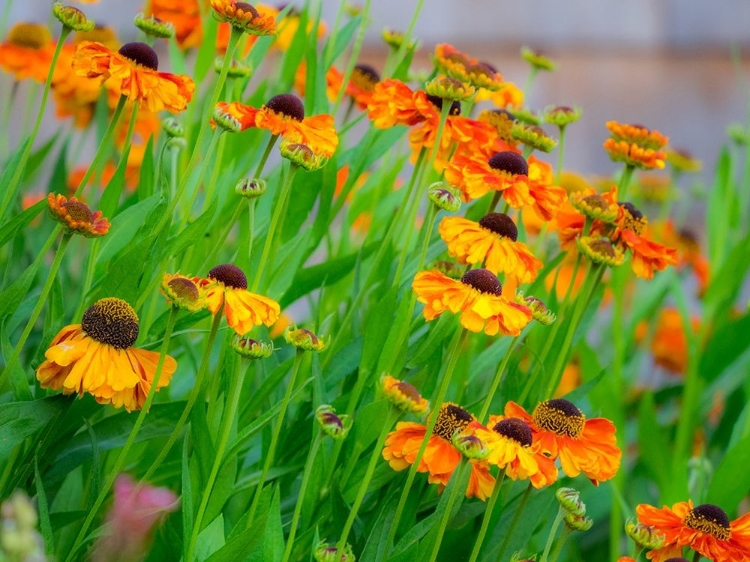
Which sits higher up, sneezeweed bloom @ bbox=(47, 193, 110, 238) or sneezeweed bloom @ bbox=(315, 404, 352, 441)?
sneezeweed bloom @ bbox=(47, 193, 110, 238)

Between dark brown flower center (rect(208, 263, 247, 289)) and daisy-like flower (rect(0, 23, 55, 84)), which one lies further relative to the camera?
daisy-like flower (rect(0, 23, 55, 84))

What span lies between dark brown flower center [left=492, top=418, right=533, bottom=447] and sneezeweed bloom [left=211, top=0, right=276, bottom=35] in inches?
11.8

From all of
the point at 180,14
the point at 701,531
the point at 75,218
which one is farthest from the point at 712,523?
the point at 180,14

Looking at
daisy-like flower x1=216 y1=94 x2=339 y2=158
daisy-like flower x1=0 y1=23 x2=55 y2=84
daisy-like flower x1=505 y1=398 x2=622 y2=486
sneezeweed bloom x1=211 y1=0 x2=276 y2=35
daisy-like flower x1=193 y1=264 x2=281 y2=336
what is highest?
sneezeweed bloom x1=211 y1=0 x2=276 y2=35

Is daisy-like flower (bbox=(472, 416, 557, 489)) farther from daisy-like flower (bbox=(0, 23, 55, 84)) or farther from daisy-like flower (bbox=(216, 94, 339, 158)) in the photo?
daisy-like flower (bbox=(0, 23, 55, 84))

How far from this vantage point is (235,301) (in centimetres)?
61

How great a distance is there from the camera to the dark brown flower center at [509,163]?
74 cm

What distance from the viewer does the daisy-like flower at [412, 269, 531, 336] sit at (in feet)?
2.00

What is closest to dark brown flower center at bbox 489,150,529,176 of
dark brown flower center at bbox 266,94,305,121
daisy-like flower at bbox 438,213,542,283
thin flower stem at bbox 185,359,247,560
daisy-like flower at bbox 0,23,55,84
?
daisy-like flower at bbox 438,213,542,283

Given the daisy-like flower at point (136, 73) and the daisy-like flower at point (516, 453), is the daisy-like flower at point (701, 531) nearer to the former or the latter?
the daisy-like flower at point (516, 453)

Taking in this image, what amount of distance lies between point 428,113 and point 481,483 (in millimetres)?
267

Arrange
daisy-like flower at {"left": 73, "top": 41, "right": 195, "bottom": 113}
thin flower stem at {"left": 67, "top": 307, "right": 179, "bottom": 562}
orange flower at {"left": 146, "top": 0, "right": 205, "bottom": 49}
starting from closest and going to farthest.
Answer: thin flower stem at {"left": 67, "top": 307, "right": 179, "bottom": 562}, daisy-like flower at {"left": 73, "top": 41, "right": 195, "bottom": 113}, orange flower at {"left": 146, "top": 0, "right": 205, "bottom": 49}

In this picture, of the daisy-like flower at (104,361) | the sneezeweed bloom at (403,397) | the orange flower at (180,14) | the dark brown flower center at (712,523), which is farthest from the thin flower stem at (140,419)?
the orange flower at (180,14)

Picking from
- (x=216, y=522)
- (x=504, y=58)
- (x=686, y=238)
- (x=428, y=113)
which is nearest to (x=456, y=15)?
(x=504, y=58)
